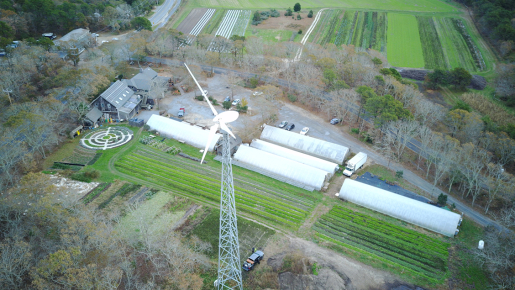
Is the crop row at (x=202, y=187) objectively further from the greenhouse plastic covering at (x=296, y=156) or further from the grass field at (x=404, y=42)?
the grass field at (x=404, y=42)

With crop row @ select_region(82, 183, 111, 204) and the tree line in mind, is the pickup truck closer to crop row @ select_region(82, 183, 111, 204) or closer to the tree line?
crop row @ select_region(82, 183, 111, 204)

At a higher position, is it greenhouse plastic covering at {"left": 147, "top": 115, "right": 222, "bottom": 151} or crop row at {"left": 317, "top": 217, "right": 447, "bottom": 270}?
greenhouse plastic covering at {"left": 147, "top": 115, "right": 222, "bottom": 151}

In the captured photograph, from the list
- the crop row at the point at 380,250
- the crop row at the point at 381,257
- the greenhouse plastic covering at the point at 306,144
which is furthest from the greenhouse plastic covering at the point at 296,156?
the crop row at the point at 381,257

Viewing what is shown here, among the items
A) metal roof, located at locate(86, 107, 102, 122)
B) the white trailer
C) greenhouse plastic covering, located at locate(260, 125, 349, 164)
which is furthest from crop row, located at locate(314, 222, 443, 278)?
metal roof, located at locate(86, 107, 102, 122)

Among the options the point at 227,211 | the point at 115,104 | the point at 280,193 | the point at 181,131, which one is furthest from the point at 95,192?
the point at 280,193

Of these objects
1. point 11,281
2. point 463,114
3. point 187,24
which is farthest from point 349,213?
point 187,24
